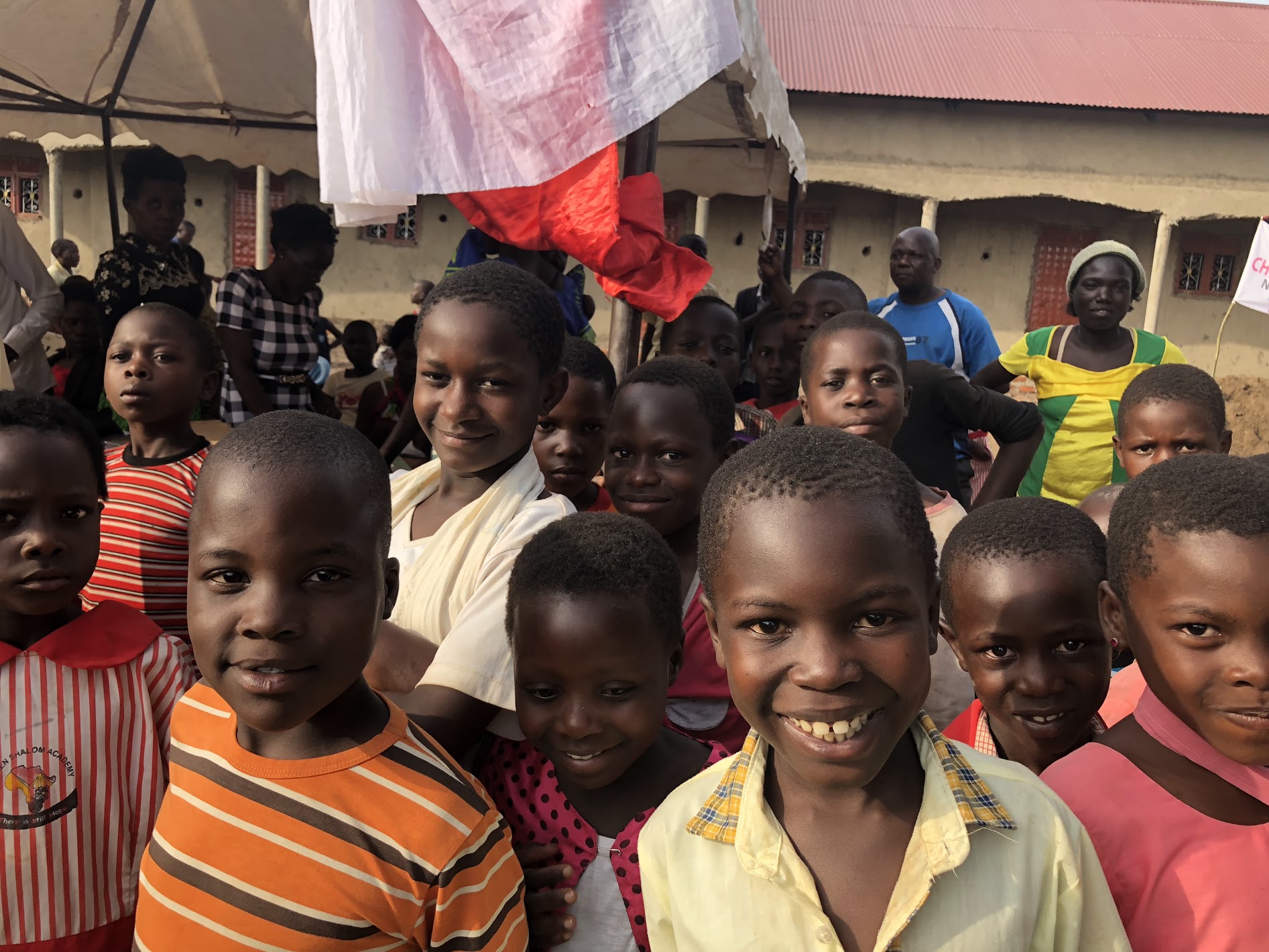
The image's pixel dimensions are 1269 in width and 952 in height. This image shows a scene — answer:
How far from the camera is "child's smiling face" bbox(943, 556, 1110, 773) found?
1904 millimetres

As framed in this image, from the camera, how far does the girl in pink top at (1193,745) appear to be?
1.38 m

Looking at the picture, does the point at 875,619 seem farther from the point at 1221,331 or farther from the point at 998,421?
the point at 1221,331

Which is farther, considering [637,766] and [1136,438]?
[1136,438]

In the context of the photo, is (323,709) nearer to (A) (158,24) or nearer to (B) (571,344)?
(B) (571,344)

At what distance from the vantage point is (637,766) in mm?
1741

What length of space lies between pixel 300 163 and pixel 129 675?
18.6 ft

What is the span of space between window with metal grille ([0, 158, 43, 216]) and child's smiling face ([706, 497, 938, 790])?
1628cm

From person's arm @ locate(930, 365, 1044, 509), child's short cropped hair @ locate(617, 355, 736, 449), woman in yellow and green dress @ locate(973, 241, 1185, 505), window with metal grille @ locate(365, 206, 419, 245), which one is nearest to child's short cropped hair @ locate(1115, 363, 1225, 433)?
person's arm @ locate(930, 365, 1044, 509)

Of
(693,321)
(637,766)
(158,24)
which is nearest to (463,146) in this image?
(693,321)

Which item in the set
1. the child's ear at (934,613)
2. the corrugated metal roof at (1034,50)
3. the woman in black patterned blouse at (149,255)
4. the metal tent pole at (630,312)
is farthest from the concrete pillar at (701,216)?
the child's ear at (934,613)

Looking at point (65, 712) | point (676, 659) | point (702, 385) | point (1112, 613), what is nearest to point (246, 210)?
point (702, 385)

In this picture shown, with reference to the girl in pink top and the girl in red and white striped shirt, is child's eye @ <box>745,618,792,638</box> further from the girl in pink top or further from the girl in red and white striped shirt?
the girl in red and white striped shirt

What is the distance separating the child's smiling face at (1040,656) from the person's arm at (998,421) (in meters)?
1.56

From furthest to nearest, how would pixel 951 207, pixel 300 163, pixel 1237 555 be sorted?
pixel 951 207 → pixel 300 163 → pixel 1237 555
